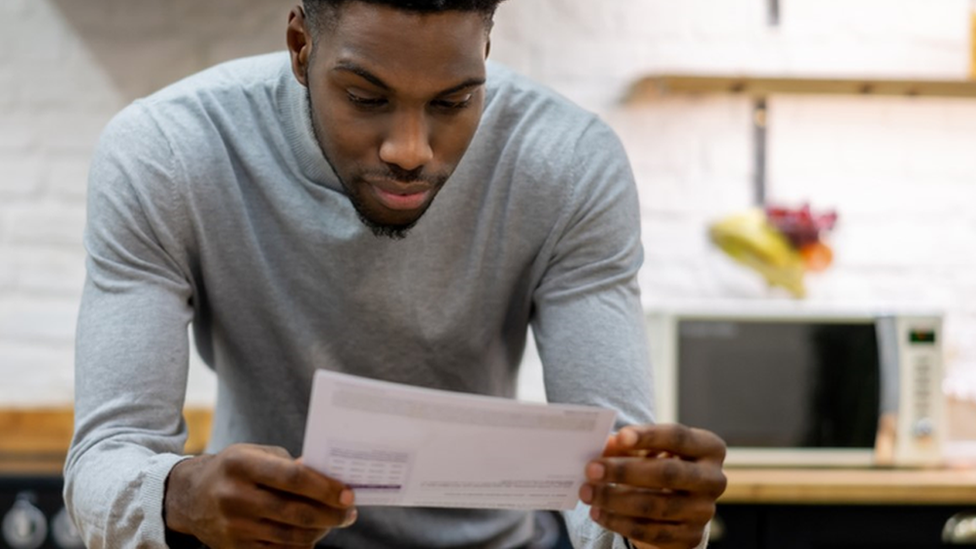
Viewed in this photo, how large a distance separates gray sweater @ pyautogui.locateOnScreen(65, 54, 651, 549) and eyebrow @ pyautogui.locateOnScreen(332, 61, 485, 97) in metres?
0.22

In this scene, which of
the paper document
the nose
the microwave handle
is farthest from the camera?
the microwave handle

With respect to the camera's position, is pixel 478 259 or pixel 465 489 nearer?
pixel 465 489

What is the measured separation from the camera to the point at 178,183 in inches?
56.2

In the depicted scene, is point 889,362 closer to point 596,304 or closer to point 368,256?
point 596,304

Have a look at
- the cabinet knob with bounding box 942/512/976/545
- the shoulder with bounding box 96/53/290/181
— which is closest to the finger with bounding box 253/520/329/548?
the shoulder with bounding box 96/53/290/181

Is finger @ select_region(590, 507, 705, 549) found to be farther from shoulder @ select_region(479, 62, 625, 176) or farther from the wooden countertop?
the wooden countertop

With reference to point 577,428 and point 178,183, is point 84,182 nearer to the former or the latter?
point 178,183

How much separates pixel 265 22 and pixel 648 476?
2020 millimetres

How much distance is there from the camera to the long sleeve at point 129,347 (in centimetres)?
124

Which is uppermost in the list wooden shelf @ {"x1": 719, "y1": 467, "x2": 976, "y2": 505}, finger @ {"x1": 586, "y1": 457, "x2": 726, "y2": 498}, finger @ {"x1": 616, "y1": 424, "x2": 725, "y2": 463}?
finger @ {"x1": 616, "y1": 424, "x2": 725, "y2": 463}

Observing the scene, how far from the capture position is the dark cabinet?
2461 millimetres

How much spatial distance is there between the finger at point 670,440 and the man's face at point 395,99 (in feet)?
1.13

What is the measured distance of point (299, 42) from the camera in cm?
142

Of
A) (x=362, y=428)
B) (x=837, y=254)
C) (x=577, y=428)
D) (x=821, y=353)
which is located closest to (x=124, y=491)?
(x=362, y=428)
